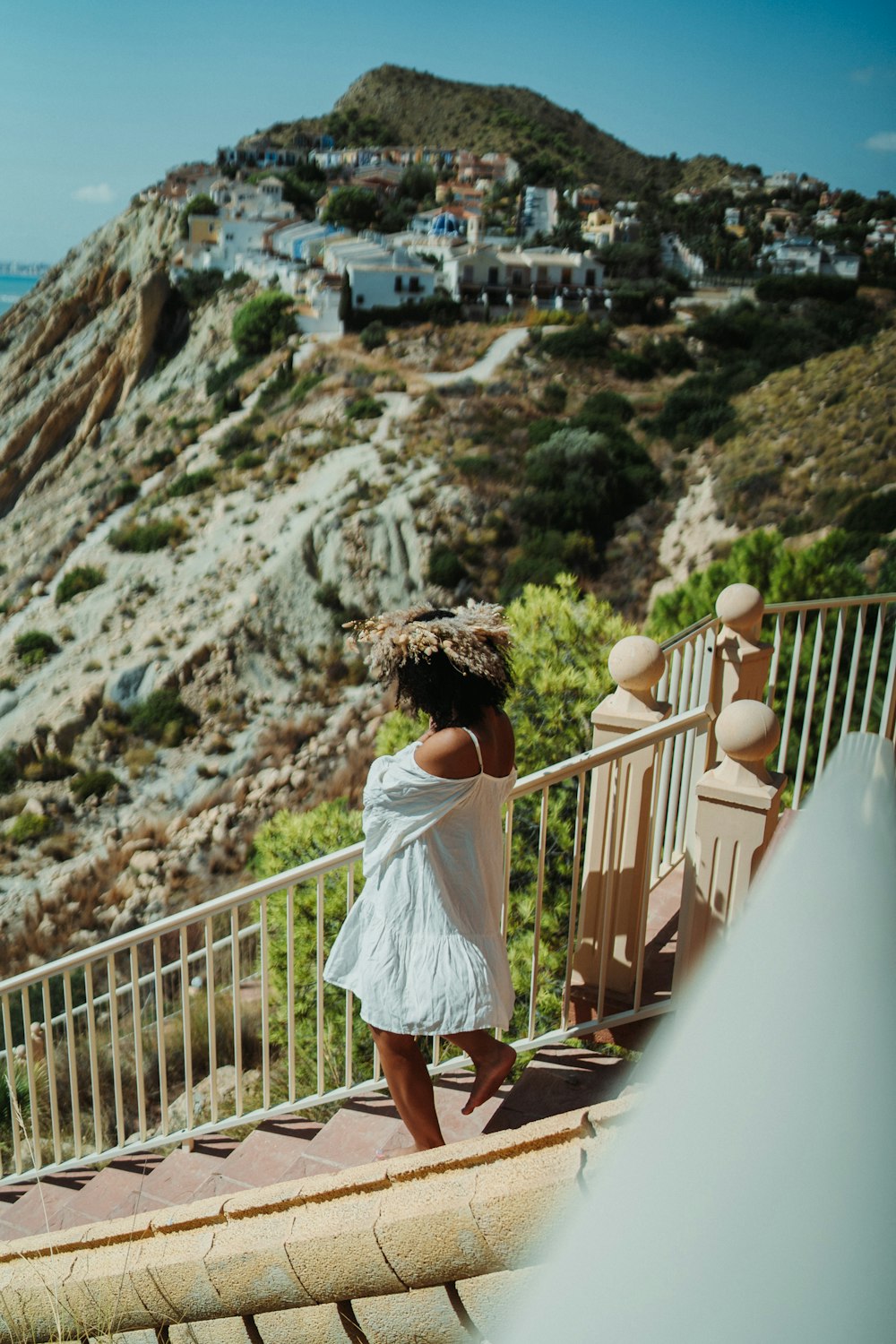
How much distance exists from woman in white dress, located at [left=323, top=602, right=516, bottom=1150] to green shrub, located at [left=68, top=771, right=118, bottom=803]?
18129 millimetres

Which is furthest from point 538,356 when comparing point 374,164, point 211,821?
point 374,164

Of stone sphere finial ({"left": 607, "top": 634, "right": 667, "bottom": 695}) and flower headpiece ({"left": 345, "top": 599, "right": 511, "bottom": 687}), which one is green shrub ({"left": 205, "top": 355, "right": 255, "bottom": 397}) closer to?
stone sphere finial ({"left": 607, "top": 634, "right": 667, "bottom": 695})

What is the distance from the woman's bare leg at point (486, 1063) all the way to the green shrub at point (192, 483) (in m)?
25.2

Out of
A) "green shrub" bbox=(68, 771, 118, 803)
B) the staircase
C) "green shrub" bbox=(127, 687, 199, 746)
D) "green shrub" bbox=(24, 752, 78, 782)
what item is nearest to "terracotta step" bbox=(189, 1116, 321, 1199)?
the staircase

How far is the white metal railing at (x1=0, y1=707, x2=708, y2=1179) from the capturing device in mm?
2943

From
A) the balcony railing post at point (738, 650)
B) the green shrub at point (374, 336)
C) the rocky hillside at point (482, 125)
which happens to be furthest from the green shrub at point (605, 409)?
the balcony railing post at point (738, 650)

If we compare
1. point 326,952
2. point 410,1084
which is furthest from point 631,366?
point 410,1084

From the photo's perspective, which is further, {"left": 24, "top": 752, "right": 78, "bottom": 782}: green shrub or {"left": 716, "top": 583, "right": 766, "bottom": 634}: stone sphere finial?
{"left": 24, "top": 752, "right": 78, "bottom": 782}: green shrub

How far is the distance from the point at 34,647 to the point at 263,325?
13.4 meters

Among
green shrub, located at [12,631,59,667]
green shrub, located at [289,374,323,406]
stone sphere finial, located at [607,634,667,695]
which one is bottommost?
green shrub, located at [12,631,59,667]

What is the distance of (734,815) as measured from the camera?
2.45 m

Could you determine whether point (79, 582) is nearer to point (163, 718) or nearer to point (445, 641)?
point (163, 718)

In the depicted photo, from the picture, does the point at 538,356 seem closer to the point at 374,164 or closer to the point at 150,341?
the point at 150,341

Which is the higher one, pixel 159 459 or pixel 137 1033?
pixel 159 459
